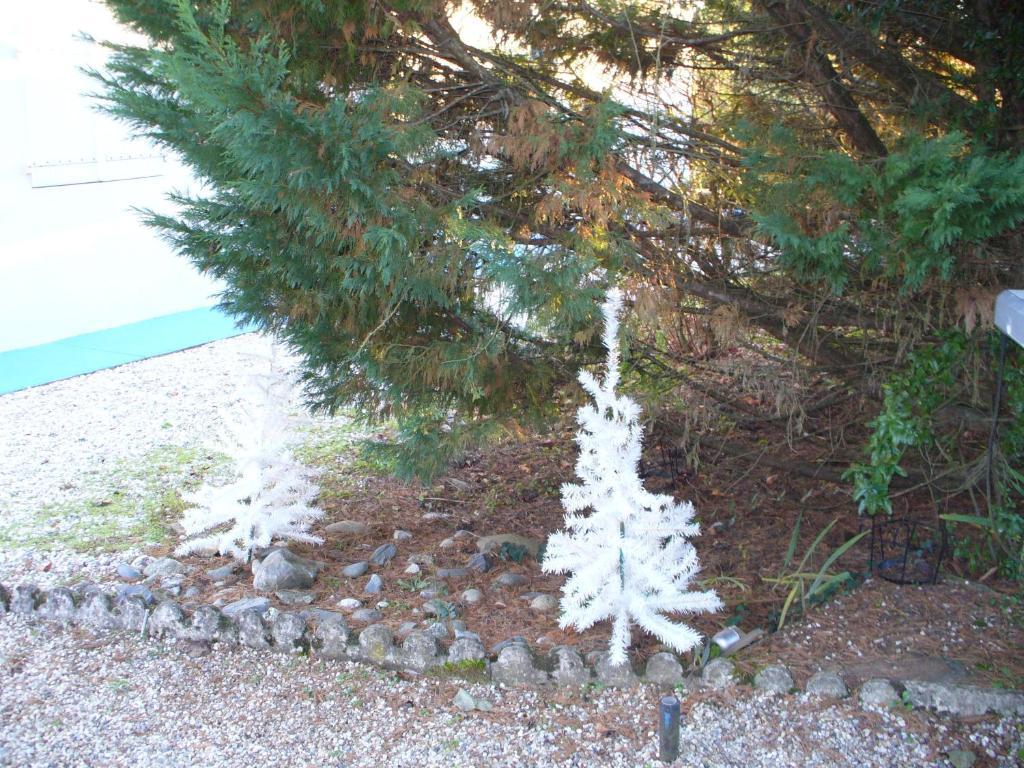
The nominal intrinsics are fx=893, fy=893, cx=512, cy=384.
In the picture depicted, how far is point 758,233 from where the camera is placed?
313 cm

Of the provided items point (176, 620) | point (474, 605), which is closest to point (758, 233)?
point (474, 605)

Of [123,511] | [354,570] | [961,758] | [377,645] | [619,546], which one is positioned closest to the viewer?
[961,758]

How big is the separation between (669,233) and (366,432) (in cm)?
350

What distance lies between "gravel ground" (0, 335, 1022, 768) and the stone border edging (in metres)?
0.05

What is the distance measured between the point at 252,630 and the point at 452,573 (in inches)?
35.5

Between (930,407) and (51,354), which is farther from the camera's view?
(51,354)

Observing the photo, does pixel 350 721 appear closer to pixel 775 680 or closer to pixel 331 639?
pixel 331 639

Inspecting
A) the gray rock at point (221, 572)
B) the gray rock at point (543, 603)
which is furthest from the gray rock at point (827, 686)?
the gray rock at point (221, 572)

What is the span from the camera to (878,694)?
2857mm

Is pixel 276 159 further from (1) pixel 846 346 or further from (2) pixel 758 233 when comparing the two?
(1) pixel 846 346

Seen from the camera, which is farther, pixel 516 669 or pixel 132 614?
pixel 132 614

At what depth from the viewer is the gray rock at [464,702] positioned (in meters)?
2.97

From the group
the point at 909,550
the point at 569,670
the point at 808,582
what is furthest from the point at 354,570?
the point at 909,550

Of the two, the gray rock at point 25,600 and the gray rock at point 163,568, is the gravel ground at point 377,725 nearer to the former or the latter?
the gray rock at point 25,600
